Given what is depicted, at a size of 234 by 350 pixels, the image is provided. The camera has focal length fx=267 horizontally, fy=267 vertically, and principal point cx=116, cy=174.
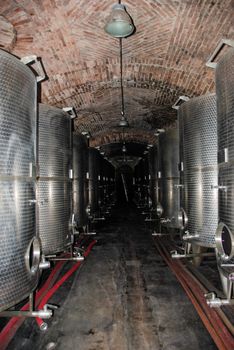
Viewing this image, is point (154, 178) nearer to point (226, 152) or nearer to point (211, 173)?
point (211, 173)

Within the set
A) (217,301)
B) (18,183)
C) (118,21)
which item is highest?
(118,21)

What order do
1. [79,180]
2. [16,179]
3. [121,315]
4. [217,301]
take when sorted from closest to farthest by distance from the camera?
[16,179] → [217,301] → [121,315] → [79,180]

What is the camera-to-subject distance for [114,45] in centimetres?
544

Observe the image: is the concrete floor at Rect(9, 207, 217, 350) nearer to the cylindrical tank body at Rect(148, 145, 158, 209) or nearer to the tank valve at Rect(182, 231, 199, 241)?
the tank valve at Rect(182, 231, 199, 241)

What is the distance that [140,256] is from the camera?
6.39m

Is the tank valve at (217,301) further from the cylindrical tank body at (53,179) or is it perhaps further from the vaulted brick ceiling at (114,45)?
the vaulted brick ceiling at (114,45)

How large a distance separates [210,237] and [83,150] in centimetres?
430

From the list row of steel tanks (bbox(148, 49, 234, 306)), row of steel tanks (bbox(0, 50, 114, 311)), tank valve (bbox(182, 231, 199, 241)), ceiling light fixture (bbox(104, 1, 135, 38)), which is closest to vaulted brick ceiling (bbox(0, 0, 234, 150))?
ceiling light fixture (bbox(104, 1, 135, 38))

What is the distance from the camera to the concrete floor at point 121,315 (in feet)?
9.77

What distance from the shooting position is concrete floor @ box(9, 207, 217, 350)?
298 cm

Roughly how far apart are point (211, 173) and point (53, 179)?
2629mm

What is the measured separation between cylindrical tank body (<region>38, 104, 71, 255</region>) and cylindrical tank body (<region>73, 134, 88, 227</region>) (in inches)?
69.7

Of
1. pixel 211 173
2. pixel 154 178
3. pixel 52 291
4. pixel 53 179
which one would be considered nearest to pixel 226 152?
pixel 211 173

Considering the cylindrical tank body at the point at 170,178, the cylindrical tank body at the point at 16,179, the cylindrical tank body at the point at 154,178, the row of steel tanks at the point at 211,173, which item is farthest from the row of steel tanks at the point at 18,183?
the cylindrical tank body at the point at 154,178
